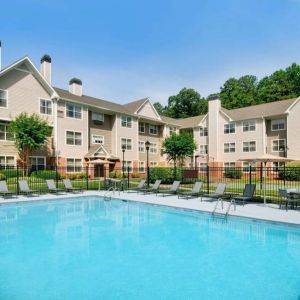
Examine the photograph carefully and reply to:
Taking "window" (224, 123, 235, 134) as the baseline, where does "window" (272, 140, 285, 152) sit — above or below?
below

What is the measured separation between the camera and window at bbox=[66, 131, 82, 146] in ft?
100

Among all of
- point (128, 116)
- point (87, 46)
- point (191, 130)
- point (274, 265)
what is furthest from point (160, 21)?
point (191, 130)

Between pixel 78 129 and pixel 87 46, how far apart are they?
1300 cm

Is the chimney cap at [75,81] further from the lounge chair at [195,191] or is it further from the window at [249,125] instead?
the window at [249,125]

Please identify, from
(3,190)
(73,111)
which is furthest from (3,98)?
(3,190)

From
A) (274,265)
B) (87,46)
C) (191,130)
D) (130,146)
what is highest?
(87,46)

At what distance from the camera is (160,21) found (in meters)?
17.8

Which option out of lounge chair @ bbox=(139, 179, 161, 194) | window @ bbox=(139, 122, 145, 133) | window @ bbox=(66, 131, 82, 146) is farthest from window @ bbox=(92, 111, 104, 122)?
lounge chair @ bbox=(139, 179, 161, 194)

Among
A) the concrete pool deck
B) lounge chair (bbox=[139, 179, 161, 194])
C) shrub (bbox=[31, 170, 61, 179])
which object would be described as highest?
shrub (bbox=[31, 170, 61, 179])

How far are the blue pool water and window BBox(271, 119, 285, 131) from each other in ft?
94.6

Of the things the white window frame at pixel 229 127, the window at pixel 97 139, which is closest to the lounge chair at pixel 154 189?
the window at pixel 97 139

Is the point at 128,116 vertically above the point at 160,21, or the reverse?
the point at 160,21

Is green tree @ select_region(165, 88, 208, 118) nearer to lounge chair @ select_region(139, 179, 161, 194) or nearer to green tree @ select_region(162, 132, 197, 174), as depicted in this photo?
green tree @ select_region(162, 132, 197, 174)

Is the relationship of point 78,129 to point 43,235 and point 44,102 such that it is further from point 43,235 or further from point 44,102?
point 43,235
